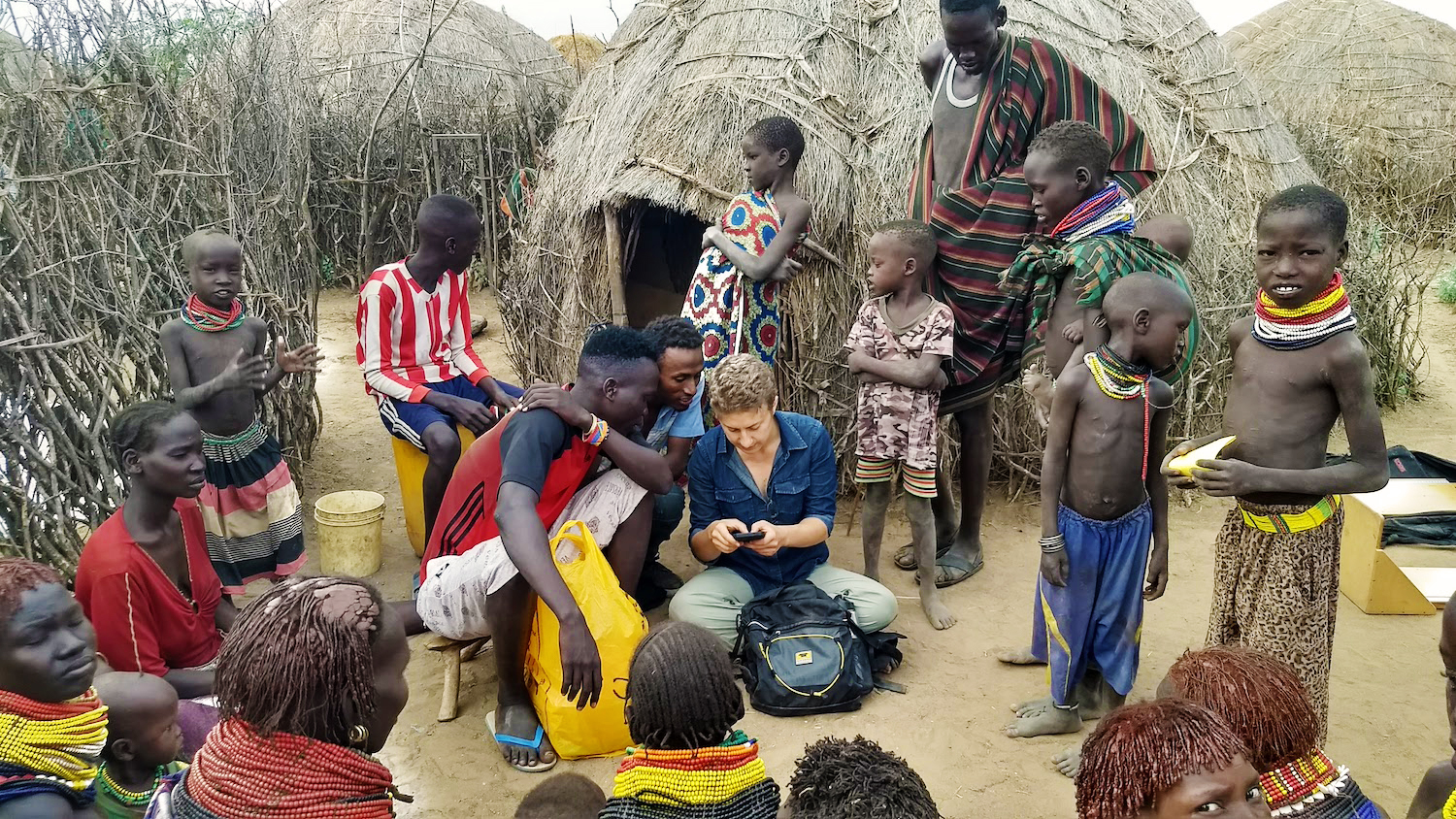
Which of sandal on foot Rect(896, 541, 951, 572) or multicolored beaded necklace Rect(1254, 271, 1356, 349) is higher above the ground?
multicolored beaded necklace Rect(1254, 271, 1356, 349)

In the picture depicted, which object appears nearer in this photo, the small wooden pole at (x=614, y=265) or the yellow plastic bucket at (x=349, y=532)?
the yellow plastic bucket at (x=349, y=532)

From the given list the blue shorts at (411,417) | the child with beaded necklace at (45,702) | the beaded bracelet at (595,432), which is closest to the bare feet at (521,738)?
the beaded bracelet at (595,432)

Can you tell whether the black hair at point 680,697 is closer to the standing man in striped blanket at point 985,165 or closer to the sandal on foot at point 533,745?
the sandal on foot at point 533,745

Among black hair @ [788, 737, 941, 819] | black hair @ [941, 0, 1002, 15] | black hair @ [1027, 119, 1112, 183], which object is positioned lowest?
black hair @ [788, 737, 941, 819]

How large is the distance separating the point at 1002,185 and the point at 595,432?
200cm

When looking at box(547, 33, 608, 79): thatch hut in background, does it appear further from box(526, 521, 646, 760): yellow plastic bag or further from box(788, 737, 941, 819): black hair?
box(788, 737, 941, 819): black hair

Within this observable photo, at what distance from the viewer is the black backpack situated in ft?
11.5

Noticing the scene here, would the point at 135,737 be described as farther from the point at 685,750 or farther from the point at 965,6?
the point at 965,6

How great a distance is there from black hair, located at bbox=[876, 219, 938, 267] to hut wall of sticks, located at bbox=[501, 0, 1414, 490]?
1129 millimetres

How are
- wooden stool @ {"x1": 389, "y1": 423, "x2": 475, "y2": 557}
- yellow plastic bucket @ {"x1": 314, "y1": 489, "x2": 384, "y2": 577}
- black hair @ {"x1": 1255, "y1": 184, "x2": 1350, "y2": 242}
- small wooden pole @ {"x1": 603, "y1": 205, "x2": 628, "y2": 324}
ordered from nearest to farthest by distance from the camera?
black hair @ {"x1": 1255, "y1": 184, "x2": 1350, "y2": 242} → yellow plastic bucket @ {"x1": 314, "y1": 489, "x2": 384, "y2": 577} → wooden stool @ {"x1": 389, "y1": 423, "x2": 475, "y2": 557} → small wooden pole @ {"x1": 603, "y1": 205, "x2": 628, "y2": 324}

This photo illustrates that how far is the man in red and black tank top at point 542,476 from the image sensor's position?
3.20 meters

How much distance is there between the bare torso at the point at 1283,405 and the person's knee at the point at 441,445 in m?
2.99

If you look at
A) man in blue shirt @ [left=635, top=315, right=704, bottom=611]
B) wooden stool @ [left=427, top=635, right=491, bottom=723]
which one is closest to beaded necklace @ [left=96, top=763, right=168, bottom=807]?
wooden stool @ [left=427, top=635, right=491, bottom=723]

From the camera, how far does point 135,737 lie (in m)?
2.24
